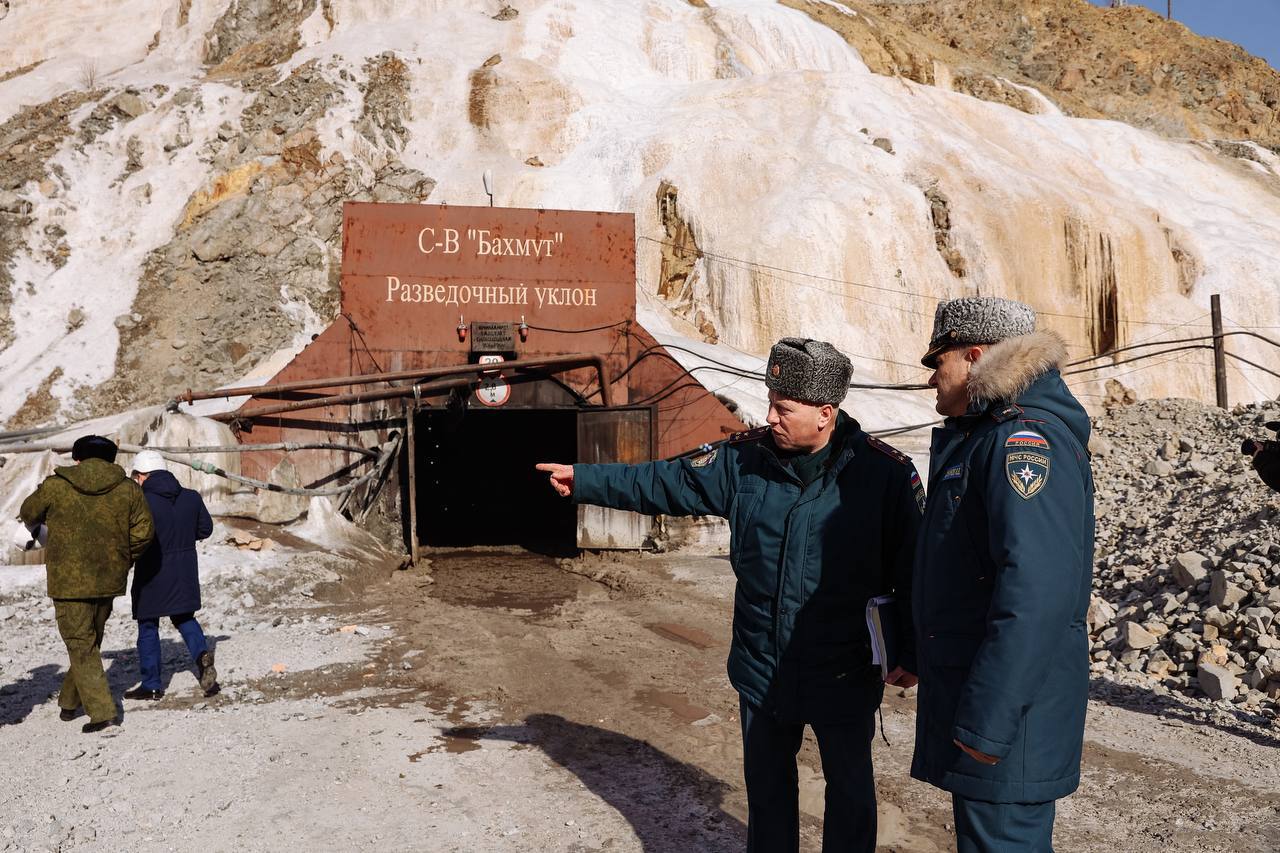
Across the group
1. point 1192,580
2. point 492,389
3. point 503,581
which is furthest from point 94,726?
point 1192,580

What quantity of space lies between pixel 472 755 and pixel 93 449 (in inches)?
122

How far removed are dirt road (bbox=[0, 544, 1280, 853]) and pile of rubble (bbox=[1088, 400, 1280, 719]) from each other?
525 mm

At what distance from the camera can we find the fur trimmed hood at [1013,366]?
2617 mm

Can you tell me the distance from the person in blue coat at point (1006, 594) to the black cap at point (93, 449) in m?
5.42

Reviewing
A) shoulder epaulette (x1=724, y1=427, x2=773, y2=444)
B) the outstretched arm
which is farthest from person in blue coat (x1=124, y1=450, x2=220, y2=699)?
shoulder epaulette (x1=724, y1=427, x2=773, y2=444)

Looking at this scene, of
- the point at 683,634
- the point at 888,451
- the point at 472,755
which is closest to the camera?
the point at 888,451

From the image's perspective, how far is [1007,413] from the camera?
2.57 m

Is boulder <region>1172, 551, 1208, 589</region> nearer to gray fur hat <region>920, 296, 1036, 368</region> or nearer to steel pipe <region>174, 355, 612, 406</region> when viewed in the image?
gray fur hat <region>920, 296, 1036, 368</region>

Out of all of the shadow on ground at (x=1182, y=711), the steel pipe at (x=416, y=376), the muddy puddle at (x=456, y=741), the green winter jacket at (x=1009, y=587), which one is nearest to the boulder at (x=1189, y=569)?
the shadow on ground at (x=1182, y=711)

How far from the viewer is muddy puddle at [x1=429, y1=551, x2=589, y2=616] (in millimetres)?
11031

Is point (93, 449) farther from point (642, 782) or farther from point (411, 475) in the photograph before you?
point (411, 475)

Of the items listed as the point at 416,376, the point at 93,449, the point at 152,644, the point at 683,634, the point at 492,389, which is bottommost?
the point at 683,634

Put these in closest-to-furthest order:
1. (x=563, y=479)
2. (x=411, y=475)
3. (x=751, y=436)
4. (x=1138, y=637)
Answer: (x=751, y=436) < (x=563, y=479) < (x=1138, y=637) < (x=411, y=475)

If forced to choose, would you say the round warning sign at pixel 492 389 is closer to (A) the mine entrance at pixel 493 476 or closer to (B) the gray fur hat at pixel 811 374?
(A) the mine entrance at pixel 493 476
